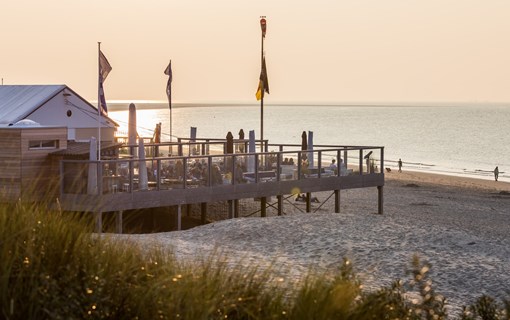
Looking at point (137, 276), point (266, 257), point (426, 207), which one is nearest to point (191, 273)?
point (137, 276)

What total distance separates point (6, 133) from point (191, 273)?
13.1m

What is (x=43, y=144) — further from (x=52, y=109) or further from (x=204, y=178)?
(x=52, y=109)

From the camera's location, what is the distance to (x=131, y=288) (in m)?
7.52

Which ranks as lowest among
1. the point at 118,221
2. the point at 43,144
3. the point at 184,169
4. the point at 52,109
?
the point at 118,221

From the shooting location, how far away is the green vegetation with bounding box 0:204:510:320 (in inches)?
278

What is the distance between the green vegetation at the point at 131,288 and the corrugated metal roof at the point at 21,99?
58.2 feet

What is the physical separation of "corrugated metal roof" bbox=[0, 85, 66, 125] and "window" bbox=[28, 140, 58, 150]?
190 inches

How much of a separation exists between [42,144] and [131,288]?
1349cm

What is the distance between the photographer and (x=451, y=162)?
88.8 metres

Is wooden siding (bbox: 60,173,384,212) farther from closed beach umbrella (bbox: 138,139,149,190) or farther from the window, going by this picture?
the window

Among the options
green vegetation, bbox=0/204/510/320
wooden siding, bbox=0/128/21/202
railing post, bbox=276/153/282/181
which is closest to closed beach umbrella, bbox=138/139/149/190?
wooden siding, bbox=0/128/21/202

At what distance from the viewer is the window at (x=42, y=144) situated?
798 inches

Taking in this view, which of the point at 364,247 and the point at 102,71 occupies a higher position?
the point at 102,71

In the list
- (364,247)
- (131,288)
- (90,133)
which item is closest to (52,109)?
(90,133)
